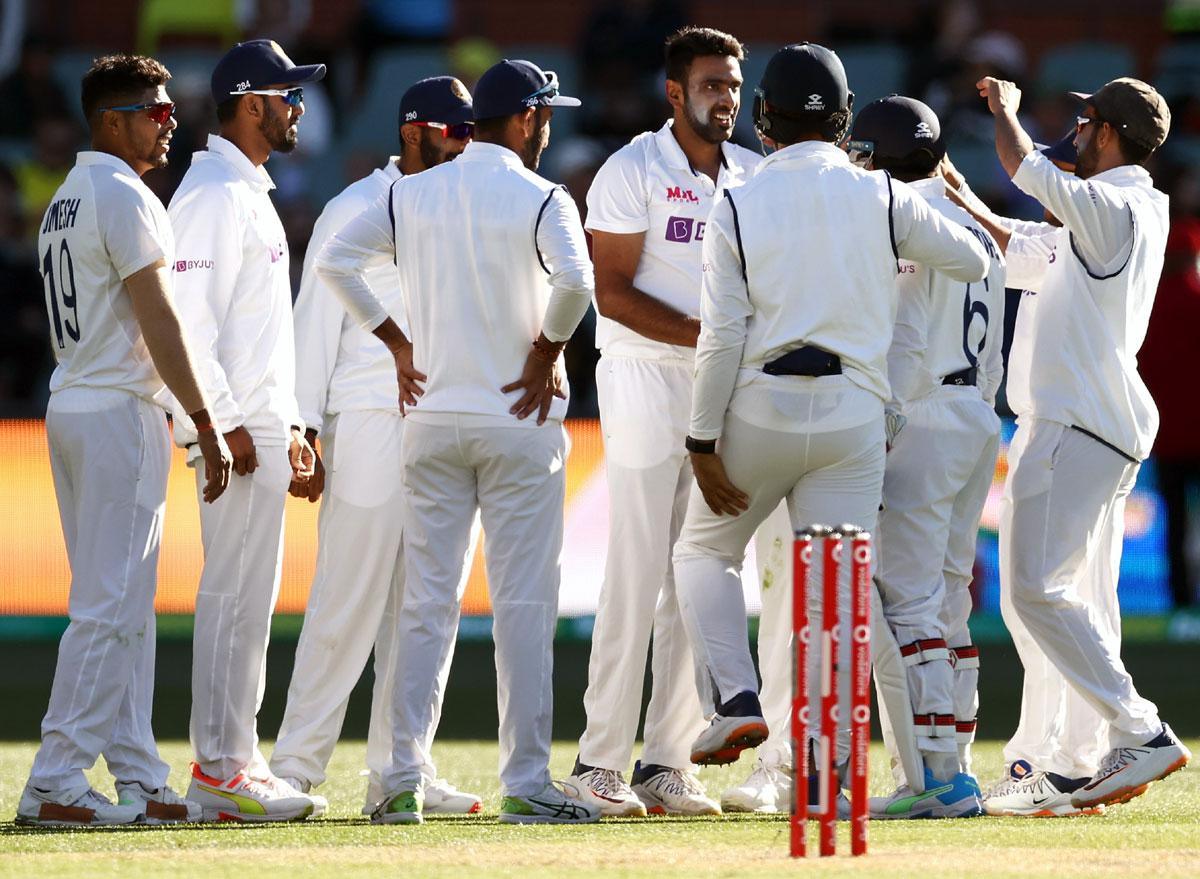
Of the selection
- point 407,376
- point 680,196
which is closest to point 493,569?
point 407,376

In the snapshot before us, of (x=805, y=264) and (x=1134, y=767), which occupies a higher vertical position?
(x=805, y=264)

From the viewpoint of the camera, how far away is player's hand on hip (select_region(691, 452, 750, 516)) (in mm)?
6547

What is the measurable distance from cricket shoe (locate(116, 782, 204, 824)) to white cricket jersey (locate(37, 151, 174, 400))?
131cm

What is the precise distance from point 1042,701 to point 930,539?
109 cm

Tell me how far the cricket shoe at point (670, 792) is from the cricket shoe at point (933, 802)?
705 mm

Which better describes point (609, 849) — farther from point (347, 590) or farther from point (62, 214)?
point (62, 214)

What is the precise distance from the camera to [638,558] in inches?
290

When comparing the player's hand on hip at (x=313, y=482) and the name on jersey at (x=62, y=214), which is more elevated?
the name on jersey at (x=62, y=214)

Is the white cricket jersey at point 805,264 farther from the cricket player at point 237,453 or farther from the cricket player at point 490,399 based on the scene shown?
the cricket player at point 237,453

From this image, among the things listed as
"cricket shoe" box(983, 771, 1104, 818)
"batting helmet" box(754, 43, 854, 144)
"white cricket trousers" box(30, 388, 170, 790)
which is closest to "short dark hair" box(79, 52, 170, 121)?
"white cricket trousers" box(30, 388, 170, 790)

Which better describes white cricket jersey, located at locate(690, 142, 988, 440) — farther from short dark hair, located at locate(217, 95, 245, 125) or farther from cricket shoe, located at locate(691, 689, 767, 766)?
short dark hair, located at locate(217, 95, 245, 125)

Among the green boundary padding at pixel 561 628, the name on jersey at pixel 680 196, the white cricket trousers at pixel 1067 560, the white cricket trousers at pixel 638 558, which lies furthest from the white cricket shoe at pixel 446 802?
the green boundary padding at pixel 561 628

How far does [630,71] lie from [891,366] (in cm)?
1054

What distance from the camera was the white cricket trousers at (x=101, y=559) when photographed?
264 inches
